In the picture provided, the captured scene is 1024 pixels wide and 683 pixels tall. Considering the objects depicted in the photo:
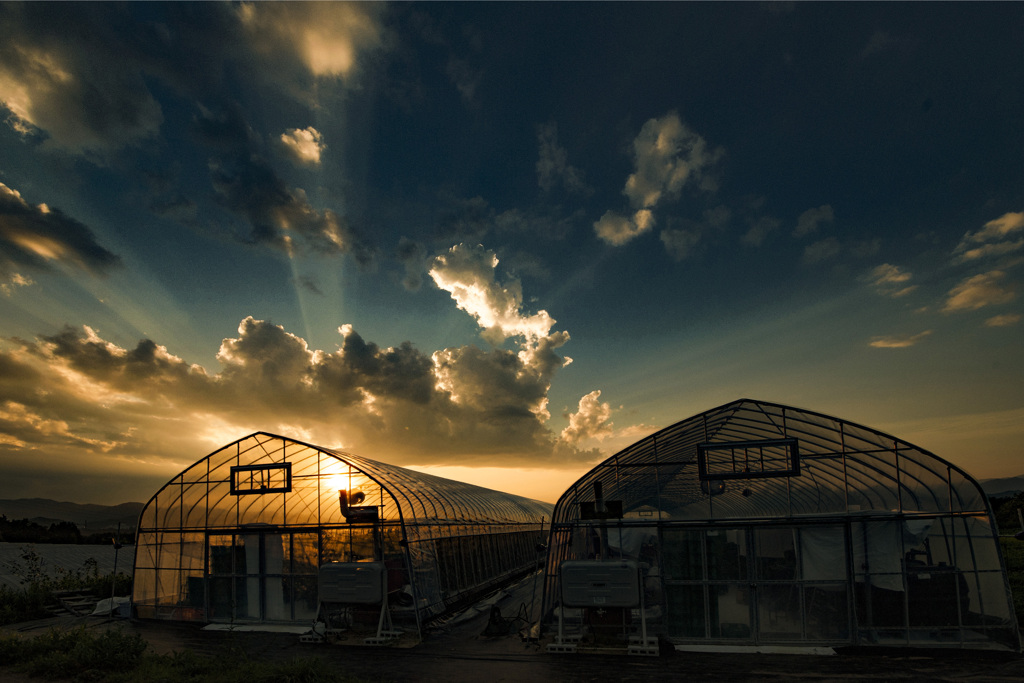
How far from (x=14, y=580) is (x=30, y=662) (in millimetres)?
20722

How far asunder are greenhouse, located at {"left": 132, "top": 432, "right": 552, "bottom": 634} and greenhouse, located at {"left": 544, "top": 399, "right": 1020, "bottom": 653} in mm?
2997

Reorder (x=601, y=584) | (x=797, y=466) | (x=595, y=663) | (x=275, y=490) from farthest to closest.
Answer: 1. (x=275, y=490)
2. (x=797, y=466)
3. (x=601, y=584)
4. (x=595, y=663)

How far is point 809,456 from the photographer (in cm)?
1664

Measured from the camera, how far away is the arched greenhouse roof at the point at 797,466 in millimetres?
15422

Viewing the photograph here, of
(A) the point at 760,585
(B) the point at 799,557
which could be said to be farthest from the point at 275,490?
(B) the point at 799,557

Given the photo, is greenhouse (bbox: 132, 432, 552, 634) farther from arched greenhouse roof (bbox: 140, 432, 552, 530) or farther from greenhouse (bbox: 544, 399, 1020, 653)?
greenhouse (bbox: 544, 399, 1020, 653)

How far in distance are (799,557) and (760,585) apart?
49.1 inches

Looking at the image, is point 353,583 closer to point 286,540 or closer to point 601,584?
point 286,540

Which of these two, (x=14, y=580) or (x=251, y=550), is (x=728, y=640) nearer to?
(x=251, y=550)

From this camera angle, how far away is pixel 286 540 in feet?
64.4

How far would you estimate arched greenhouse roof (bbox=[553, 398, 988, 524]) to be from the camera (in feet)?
50.6

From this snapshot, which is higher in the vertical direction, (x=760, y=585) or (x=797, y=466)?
(x=797, y=466)

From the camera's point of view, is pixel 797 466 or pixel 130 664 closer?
pixel 130 664

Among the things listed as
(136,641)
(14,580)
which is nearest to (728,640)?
(136,641)
